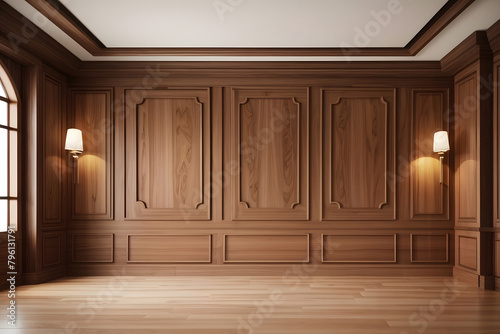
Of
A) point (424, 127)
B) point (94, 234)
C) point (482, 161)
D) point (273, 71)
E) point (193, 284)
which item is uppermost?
point (273, 71)

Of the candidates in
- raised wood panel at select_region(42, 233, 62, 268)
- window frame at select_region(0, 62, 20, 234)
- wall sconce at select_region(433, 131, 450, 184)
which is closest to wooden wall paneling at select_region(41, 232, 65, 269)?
raised wood panel at select_region(42, 233, 62, 268)

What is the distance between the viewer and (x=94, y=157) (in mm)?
5879

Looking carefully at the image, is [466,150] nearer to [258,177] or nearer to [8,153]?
[258,177]

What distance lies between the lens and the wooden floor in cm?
342

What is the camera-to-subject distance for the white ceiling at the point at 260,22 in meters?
4.27

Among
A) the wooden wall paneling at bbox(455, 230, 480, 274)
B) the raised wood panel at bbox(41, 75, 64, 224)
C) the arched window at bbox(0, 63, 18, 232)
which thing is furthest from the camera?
the raised wood panel at bbox(41, 75, 64, 224)

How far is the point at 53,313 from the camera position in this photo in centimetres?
384

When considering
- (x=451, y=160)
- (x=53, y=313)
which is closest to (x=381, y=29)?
(x=451, y=160)

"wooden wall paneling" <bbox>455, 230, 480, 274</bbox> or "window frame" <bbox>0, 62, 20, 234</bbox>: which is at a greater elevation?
"window frame" <bbox>0, 62, 20, 234</bbox>

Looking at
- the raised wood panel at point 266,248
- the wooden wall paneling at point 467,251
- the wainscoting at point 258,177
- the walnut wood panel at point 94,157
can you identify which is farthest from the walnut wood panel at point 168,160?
the wooden wall paneling at point 467,251

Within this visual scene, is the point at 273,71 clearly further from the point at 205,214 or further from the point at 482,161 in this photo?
the point at 482,161

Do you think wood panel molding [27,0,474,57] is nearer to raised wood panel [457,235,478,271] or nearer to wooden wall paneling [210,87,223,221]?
wooden wall paneling [210,87,223,221]

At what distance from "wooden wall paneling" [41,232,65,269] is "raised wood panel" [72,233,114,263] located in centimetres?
17

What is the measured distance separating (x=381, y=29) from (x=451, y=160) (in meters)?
1.94
